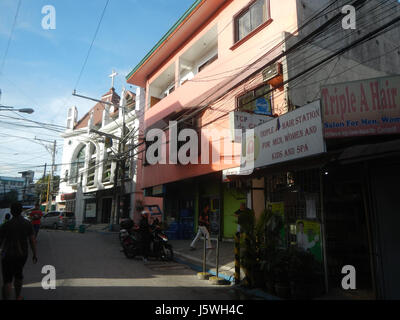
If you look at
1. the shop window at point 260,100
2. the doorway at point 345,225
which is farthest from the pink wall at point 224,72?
the doorway at point 345,225

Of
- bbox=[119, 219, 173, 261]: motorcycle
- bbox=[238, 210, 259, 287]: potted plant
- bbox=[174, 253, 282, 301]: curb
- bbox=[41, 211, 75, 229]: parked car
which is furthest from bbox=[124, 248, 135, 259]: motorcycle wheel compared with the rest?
bbox=[41, 211, 75, 229]: parked car

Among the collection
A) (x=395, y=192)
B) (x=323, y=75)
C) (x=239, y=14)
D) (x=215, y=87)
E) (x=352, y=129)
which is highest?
(x=239, y=14)

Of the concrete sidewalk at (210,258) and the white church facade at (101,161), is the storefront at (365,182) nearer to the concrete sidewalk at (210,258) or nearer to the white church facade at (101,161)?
the concrete sidewalk at (210,258)

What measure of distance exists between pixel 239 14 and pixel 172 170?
8.38 metres

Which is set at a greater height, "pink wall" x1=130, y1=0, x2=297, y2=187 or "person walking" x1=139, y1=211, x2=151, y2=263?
"pink wall" x1=130, y1=0, x2=297, y2=187

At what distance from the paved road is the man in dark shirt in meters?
0.77

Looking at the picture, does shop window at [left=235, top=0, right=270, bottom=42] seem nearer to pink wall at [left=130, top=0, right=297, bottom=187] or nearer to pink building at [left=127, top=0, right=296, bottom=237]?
pink building at [left=127, top=0, right=296, bottom=237]

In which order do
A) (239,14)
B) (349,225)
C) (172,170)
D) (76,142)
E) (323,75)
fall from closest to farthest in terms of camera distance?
(349,225)
(323,75)
(239,14)
(172,170)
(76,142)

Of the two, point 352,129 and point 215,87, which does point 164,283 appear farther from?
point 215,87

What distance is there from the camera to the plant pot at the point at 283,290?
566 cm

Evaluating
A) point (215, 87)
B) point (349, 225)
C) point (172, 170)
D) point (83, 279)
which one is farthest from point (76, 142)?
point (349, 225)

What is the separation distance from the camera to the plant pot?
5.66 m

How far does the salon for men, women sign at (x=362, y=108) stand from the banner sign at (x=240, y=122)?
274 centimetres
